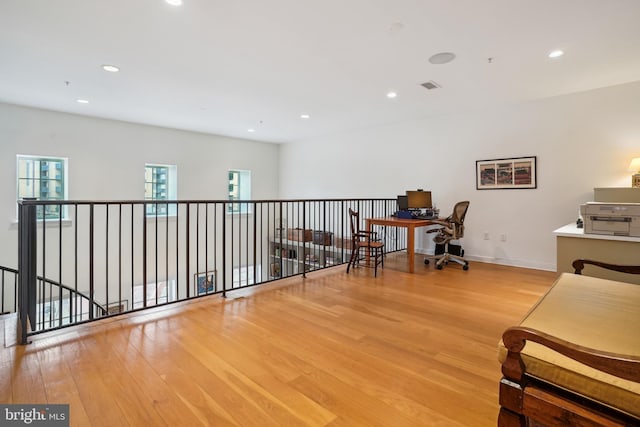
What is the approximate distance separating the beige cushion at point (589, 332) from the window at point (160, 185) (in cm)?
681

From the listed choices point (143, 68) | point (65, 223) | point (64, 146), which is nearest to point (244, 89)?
point (143, 68)

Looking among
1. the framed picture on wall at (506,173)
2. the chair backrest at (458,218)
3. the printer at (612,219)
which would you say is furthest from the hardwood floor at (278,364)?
the framed picture on wall at (506,173)

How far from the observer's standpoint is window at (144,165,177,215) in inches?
262

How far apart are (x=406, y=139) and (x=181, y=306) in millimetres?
4996

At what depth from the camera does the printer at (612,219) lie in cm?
256

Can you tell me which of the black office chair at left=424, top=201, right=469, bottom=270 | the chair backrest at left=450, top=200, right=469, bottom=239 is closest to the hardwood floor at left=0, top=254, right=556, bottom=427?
the black office chair at left=424, top=201, right=469, bottom=270

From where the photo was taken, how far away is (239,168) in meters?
7.99

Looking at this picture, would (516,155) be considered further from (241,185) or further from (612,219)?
(241,185)

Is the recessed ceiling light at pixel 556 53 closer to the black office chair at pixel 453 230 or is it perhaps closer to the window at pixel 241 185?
the black office chair at pixel 453 230

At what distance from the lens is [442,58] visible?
10.8ft

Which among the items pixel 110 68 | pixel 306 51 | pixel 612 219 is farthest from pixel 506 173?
pixel 110 68

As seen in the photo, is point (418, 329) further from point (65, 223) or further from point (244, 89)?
point (65, 223)

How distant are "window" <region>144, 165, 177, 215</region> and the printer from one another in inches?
272

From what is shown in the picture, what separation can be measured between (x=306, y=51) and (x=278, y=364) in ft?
9.53
